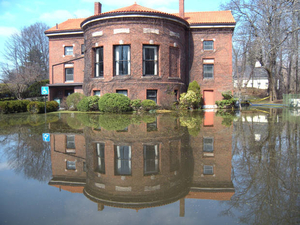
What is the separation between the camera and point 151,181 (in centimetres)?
546

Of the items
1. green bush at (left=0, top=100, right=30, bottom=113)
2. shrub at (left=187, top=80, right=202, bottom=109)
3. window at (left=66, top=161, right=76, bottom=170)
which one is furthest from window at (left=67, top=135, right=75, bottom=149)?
shrub at (left=187, top=80, right=202, bottom=109)

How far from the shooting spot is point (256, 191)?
4781mm

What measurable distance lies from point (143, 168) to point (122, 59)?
2018 cm

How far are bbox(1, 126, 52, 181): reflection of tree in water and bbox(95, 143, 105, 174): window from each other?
1.07 m

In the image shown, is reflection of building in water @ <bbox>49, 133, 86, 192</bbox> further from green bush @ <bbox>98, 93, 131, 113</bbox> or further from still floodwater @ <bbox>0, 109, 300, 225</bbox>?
green bush @ <bbox>98, 93, 131, 113</bbox>

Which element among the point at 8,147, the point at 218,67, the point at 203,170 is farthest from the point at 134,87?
the point at 203,170

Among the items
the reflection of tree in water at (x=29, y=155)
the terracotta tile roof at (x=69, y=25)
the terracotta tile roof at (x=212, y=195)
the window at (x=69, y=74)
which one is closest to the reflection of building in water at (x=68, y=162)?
the reflection of tree in water at (x=29, y=155)

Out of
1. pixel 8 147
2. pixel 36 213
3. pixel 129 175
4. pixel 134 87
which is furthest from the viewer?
pixel 134 87

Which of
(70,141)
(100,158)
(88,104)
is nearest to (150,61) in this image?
(88,104)

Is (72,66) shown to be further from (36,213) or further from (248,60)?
(36,213)

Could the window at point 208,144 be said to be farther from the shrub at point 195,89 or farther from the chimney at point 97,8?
the chimney at point 97,8

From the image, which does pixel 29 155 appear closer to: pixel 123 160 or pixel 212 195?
pixel 123 160

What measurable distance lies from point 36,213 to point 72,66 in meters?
29.7

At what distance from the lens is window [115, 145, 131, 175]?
6129 millimetres
